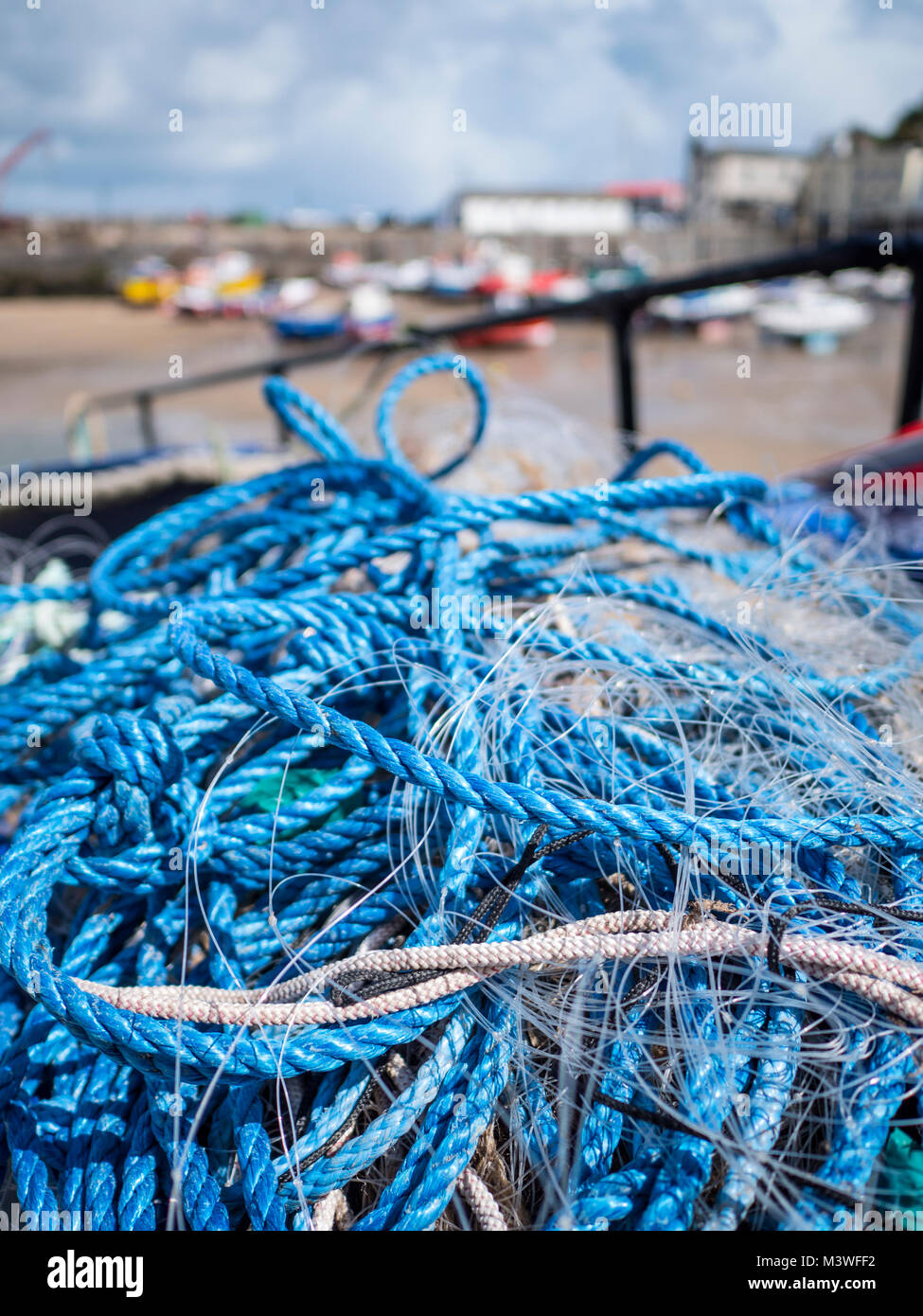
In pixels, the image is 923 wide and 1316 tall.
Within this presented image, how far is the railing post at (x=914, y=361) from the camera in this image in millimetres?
2736

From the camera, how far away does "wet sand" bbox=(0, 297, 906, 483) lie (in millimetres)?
3141

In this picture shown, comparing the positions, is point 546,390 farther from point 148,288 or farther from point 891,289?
point 148,288

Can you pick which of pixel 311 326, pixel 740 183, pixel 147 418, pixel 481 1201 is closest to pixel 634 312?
pixel 147 418

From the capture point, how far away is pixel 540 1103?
3.33 feet

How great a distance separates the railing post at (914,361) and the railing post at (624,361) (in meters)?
0.96

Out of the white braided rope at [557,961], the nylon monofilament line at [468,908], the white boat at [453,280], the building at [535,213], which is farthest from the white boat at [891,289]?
the white braided rope at [557,961]

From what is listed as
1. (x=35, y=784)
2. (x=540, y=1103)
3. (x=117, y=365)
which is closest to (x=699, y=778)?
(x=540, y=1103)

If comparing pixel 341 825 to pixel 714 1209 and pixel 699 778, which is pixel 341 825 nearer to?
pixel 699 778

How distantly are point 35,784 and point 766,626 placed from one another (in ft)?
4.24

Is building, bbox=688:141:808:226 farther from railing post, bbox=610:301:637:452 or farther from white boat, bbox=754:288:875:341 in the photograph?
railing post, bbox=610:301:637:452

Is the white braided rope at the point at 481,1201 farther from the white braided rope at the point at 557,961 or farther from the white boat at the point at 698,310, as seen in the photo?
the white boat at the point at 698,310

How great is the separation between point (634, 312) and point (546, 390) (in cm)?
1406

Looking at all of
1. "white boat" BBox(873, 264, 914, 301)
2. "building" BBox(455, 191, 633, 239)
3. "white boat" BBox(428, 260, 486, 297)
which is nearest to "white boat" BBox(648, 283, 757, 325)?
"white boat" BBox(873, 264, 914, 301)

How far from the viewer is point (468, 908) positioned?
1.13 m
